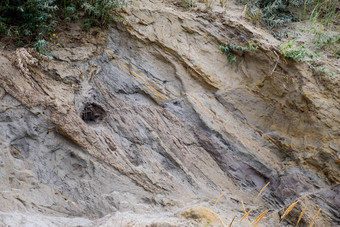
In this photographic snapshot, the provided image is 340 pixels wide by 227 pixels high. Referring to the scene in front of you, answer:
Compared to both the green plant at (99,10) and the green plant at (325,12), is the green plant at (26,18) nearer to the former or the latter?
the green plant at (99,10)

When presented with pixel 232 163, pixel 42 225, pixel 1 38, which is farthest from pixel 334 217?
pixel 1 38

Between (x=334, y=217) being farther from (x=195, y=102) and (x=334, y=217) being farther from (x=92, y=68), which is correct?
(x=92, y=68)

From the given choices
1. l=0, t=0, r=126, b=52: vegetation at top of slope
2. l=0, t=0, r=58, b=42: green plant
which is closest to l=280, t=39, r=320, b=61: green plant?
l=0, t=0, r=126, b=52: vegetation at top of slope

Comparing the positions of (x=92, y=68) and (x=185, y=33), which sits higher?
(x=185, y=33)

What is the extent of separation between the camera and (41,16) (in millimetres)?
5348

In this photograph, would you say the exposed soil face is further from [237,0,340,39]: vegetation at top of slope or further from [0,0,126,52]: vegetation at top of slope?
[237,0,340,39]: vegetation at top of slope

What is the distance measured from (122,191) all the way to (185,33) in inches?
126

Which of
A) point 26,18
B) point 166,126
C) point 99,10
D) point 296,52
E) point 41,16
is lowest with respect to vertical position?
point 166,126

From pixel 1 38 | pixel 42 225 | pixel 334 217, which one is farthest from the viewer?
pixel 1 38

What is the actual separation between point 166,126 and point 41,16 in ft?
8.83

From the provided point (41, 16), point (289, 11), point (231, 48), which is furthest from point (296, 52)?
point (41, 16)

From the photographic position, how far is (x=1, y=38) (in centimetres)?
534

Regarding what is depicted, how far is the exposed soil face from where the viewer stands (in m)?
4.50

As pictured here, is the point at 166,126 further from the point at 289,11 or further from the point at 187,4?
the point at 289,11
